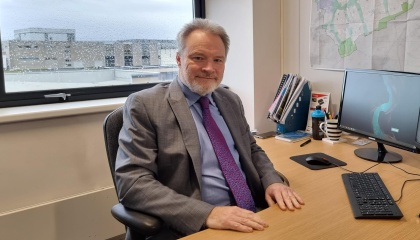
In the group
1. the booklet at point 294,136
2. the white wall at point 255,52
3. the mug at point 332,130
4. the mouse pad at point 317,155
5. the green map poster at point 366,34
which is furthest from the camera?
the white wall at point 255,52

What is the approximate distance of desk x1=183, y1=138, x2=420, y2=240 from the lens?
1.06 meters

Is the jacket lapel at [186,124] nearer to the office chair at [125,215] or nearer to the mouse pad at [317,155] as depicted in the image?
the office chair at [125,215]

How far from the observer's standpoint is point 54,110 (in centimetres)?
204

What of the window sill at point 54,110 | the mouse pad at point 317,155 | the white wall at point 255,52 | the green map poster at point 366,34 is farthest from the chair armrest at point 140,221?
the green map poster at point 366,34

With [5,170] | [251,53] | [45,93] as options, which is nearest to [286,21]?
[251,53]

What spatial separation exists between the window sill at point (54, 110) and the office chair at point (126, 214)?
770 mm

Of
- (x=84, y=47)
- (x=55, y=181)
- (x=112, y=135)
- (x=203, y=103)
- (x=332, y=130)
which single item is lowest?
(x=55, y=181)

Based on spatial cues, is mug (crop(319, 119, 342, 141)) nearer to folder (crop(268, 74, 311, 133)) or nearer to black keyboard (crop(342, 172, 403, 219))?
folder (crop(268, 74, 311, 133))

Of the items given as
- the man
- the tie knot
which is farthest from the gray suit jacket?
the tie knot

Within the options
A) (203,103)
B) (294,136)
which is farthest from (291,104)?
(203,103)

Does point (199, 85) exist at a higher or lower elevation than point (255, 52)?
lower

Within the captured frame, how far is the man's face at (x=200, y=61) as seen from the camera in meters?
1.53

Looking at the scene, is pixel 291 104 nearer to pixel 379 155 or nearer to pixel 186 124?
pixel 379 155

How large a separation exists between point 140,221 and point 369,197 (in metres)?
0.80
